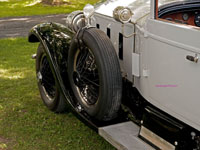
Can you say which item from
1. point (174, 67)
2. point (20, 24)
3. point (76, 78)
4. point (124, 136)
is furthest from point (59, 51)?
point (20, 24)

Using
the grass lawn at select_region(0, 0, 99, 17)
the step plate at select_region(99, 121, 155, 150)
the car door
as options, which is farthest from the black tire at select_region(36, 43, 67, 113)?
the grass lawn at select_region(0, 0, 99, 17)

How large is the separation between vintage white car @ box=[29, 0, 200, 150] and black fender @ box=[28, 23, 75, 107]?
10mm

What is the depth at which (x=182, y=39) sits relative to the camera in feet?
7.77

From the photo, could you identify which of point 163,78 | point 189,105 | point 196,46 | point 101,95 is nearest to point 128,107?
point 101,95

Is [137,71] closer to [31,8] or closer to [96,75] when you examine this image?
[96,75]

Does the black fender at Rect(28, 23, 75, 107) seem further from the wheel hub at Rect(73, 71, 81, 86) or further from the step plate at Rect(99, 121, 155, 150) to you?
the step plate at Rect(99, 121, 155, 150)

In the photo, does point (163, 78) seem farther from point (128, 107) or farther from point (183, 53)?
point (128, 107)

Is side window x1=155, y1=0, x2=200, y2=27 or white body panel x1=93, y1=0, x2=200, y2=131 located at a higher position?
side window x1=155, y1=0, x2=200, y2=27

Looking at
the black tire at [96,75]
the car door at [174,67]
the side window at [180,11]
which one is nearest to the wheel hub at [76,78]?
the black tire at [96,75]

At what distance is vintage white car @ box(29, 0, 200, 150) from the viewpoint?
95.6 inches

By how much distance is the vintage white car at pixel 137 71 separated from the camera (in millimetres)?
2428

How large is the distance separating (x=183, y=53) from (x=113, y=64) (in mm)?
674

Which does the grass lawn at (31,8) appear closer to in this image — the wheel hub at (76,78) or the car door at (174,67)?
the wheel hub at (76,78)

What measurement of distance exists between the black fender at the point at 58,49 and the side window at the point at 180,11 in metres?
1.13
